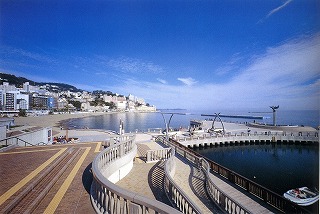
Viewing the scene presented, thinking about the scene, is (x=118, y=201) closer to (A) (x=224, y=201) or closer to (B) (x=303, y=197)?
(A) (x=224, y=201)

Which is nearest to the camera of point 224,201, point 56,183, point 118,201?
point 118,201

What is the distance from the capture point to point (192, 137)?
32.6 m

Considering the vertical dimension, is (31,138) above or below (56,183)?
below

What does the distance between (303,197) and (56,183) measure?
15954mm

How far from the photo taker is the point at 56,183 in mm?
6438

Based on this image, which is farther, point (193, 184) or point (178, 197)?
point (193, 184)

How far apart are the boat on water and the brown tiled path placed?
14.3m

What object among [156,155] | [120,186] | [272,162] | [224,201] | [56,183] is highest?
[56,183]

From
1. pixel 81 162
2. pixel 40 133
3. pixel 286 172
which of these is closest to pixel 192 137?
pixel 286 172

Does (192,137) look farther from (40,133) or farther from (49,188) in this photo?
(49,188)

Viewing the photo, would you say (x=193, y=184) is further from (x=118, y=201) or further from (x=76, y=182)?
(x=118, y=201)

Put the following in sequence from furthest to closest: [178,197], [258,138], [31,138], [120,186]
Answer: [258,138] → [31,138] → [120,186] → [178,197]

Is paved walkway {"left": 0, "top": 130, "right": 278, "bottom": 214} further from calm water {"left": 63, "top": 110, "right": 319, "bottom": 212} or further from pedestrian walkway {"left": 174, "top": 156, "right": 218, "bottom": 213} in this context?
calm water {"left": 63, "top": 110, "right": 319, "bottom": 212}

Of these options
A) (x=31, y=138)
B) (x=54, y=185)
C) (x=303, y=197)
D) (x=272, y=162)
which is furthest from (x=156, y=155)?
(x=272, y=162)
